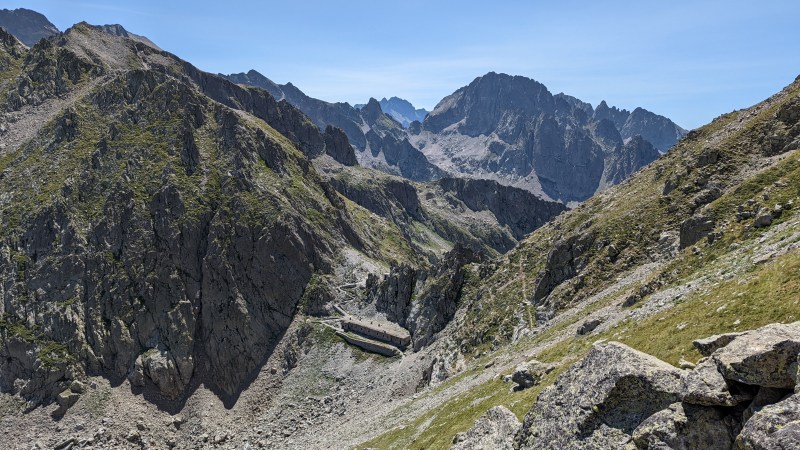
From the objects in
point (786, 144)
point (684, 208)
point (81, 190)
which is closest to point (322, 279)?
point (81, 190)

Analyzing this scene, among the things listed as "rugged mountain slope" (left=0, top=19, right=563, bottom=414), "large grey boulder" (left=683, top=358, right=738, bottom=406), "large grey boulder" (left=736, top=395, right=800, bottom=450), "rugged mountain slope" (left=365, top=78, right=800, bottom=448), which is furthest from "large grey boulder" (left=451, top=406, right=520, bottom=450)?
"rugged mountain slope" (left=0, top=19, right=563, bottom=414)

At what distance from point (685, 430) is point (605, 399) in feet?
12.6

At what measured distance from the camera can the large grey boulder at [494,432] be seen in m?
27.3

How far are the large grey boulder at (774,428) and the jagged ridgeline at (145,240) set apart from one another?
439 ft

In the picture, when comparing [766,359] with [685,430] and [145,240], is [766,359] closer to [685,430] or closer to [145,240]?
[685,430]

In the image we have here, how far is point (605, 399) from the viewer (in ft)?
68.6

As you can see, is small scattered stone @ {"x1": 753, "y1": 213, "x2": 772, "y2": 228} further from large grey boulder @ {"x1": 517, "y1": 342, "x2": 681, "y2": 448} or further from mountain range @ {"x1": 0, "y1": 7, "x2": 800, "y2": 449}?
large grey boulder @ {"x1": 517, "y1": 342, "x2": 681, "y2": 448}

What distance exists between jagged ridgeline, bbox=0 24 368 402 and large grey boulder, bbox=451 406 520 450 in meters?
116

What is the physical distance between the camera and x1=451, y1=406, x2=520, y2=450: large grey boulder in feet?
89.7

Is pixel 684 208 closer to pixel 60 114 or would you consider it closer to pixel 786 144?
pixel 786 144

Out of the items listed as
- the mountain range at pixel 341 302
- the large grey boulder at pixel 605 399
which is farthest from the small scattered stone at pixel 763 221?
the large grey boulder at pixel 605 399

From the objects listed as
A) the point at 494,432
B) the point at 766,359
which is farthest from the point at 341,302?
the point at 766,359

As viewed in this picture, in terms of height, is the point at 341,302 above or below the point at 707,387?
below

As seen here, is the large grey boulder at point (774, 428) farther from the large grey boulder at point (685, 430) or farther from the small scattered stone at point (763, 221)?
the small scattered stone at point (763, 221)
